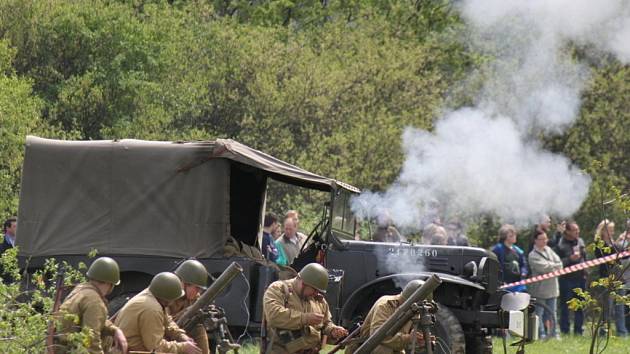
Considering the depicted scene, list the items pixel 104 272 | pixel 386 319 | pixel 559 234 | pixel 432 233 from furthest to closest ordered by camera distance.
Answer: pixel 559 234 → pixel 432 233 → pixel 386 319 → pixel 104 272

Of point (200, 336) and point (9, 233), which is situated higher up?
point (9, 233)

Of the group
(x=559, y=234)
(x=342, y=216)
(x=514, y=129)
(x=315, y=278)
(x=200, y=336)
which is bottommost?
(x=200, y=336)

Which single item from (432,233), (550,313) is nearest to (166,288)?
(432,233)

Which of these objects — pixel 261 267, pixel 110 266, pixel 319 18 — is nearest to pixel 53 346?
pixel 110 266

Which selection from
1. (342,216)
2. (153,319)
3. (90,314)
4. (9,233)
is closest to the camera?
(90,314)

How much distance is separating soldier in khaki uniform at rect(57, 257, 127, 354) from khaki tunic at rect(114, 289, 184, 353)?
298 millimetres

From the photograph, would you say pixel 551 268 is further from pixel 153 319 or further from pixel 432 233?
pixel 153 319

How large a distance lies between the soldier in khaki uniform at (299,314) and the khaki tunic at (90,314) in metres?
2.38

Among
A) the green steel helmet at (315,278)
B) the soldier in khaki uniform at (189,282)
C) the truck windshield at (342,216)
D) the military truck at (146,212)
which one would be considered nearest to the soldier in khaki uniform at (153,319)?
the soldier in khaki uniform at (189,282)

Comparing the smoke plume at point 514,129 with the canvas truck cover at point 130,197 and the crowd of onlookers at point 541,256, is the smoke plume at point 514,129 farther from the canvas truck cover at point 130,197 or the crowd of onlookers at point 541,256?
the canvas truck cover at point 130,197

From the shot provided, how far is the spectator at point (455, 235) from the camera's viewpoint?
66.4ft

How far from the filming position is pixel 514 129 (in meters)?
25.7

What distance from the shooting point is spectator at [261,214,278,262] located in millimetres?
17484

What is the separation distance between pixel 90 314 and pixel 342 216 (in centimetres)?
609
